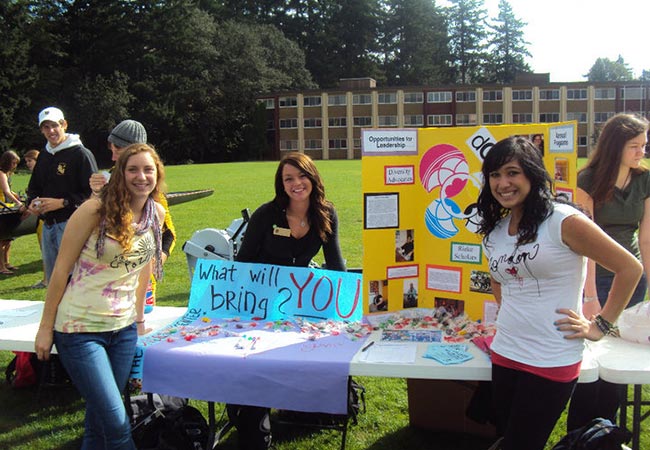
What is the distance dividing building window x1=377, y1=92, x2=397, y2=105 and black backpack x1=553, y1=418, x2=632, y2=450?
6733cm

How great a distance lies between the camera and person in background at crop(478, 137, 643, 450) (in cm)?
231

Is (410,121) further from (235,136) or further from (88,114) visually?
(88,114)

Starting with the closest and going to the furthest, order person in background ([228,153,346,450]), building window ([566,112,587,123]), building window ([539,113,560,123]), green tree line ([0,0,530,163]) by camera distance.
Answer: person in background ([228,153,346,450])
green tree line ([0,0,530,163])
building window ([566,112,587,123])
building window ([539,113,560,123])

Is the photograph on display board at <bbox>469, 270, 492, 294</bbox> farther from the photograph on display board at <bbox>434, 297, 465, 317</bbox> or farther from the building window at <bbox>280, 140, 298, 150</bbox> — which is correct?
the building window at <bbox>280, 140, 298, 150</bbox>

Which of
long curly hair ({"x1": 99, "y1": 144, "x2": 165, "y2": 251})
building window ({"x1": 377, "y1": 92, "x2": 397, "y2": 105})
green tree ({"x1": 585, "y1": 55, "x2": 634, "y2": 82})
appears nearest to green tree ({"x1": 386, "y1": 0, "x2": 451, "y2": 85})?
building window ({"x1": 377, "y1": 92, "x2": 397, "y2": 105})

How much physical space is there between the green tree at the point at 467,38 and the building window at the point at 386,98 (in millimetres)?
29395

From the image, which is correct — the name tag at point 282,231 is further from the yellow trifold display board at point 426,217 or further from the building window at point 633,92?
the building window at point 633,92

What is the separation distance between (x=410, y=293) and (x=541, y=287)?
4.51 feet

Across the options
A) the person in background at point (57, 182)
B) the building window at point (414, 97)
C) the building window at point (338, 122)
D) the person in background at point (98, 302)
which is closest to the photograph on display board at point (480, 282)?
the person in background at point (98, 302)

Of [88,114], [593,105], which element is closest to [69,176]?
[88,114]

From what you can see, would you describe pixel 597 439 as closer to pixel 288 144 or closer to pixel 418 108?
pixel 288 144

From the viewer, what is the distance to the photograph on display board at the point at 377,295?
358cm

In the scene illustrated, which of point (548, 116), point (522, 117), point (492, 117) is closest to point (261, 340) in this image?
point (492, 117)

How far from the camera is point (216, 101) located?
215 feet
